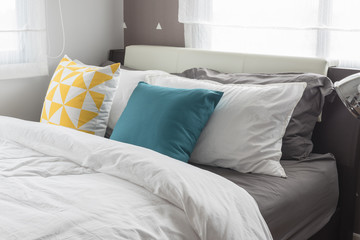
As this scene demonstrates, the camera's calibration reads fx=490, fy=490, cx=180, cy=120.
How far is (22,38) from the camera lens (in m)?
2.83

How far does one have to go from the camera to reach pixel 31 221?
4.28ft

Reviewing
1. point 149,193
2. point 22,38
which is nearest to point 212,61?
point 22,38

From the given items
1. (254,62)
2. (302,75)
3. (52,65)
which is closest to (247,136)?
(302,75)

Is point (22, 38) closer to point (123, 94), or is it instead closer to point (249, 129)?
point (123, 94)

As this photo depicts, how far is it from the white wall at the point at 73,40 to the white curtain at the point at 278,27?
636 mm

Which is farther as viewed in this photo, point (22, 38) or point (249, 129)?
point (22, 38)

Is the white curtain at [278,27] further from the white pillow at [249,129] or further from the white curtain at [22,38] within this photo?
the white curtain at [22,38]

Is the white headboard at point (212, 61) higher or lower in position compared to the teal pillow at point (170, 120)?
higher

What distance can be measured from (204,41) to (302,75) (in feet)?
2.70

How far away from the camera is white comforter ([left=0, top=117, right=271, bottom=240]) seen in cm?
132

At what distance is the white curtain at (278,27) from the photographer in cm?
226

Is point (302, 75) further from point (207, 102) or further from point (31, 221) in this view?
point (31, 221)

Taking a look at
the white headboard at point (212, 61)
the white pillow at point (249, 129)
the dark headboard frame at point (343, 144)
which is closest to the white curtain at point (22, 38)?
the white headboard at point (212, 61)

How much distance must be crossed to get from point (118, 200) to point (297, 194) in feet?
2.47
